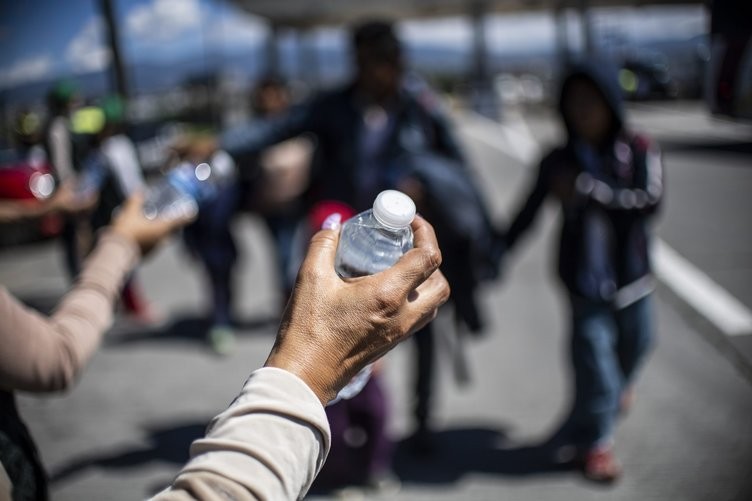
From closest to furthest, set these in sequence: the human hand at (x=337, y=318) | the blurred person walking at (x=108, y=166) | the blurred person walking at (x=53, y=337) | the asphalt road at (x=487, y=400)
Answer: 1. the human hand at (x=337, y=318)
2. the blurred person walking at (x=53, y=337)
3. the asphalt road at (x=487, y=400)
4. the blurred person walking at (x=108, y=166)

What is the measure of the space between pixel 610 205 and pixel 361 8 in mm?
26321

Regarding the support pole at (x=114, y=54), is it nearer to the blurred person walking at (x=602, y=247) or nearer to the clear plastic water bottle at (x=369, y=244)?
the blurred person walking at (x=602, y=247)

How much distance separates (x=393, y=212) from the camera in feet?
4.35

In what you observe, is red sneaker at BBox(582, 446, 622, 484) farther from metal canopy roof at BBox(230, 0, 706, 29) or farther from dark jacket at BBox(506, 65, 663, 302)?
metal canopy roof at BBox(230, 0, 706, 29)

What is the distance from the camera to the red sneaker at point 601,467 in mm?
3393

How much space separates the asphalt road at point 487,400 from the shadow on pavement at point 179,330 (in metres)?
0.02

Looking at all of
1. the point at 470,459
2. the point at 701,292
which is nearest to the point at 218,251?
the point at 470,459

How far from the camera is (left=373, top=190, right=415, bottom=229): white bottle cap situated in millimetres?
1328

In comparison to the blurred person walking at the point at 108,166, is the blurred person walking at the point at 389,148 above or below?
above

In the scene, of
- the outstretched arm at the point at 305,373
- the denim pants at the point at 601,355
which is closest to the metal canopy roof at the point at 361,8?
the denim pants at the point at 601,355

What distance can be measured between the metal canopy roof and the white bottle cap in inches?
994

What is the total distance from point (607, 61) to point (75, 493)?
12.4 feet

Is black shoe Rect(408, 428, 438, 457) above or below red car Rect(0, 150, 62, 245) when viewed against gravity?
below

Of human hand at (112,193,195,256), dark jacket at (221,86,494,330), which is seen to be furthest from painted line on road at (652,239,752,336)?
human hand at (112,193,195,256)
